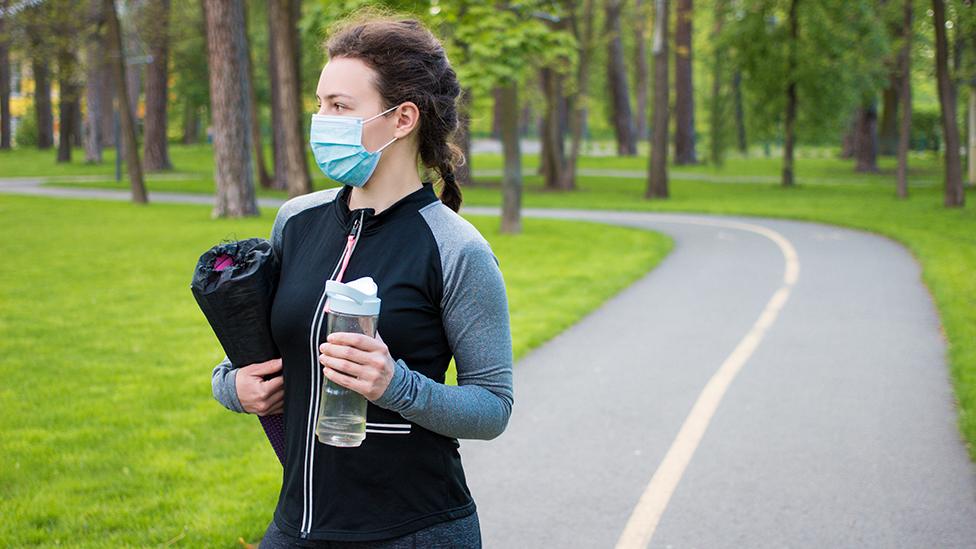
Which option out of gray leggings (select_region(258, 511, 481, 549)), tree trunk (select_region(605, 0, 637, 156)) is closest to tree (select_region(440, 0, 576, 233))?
gray leggings (select_region(258, 511, 481, 549))

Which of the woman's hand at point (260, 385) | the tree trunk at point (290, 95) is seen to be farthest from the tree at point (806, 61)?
the woman's hand at point (260, 385)

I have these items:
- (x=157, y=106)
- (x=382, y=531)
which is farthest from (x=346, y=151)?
(x=157, y=106)

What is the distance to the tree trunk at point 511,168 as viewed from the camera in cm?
2059

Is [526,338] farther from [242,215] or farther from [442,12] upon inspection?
[242,215]

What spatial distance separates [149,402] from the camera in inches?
311

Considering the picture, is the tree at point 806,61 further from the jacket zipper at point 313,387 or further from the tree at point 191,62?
the jacket zipper at point 313,387

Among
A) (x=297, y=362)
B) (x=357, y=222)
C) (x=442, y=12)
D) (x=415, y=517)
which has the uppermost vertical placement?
(x=442, y=12)

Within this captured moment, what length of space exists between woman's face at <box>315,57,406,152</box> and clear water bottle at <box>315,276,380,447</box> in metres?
0.44

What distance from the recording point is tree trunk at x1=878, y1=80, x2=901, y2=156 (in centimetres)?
4875

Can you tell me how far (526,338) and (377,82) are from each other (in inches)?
317

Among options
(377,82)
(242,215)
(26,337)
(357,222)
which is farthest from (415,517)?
(242,215)

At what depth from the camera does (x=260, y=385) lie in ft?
8.57

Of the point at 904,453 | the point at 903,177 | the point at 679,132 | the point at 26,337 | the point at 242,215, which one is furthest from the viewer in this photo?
the point at 679,132

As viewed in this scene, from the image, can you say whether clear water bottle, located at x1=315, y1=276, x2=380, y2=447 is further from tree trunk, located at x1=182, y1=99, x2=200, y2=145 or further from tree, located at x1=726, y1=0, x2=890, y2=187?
tree trunk, located at x1=182, y1=99, x2=200, y2=145
